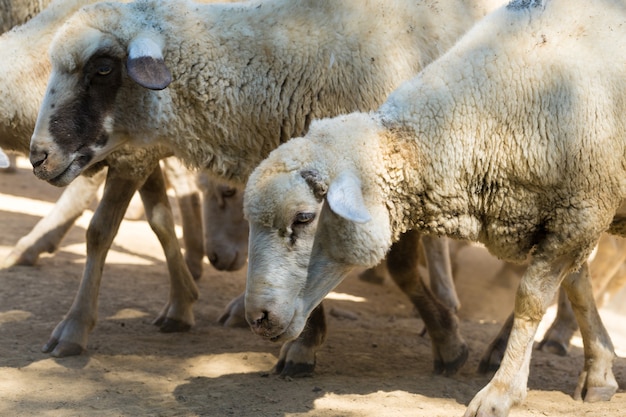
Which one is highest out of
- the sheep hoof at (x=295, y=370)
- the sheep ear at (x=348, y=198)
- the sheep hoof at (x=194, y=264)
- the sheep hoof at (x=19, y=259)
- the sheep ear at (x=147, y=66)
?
the sheep ear at (x=147, y=66)

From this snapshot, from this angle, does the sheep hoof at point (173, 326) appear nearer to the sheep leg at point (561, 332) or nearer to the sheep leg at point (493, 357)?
the sheep leg at point (493, 357)

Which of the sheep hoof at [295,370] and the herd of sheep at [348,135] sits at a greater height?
the herd of sheep at [348,135]

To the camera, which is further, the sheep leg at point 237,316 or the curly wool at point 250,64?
the sheep leg at point 237,316

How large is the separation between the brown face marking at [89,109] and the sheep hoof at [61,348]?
1.14 m

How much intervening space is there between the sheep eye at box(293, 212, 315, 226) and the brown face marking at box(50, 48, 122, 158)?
1.45m

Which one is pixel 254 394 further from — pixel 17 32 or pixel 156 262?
pixel 156 262

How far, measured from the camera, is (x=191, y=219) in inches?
306

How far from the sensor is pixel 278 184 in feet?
13.3

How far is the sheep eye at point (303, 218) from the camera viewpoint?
4067 millimetres

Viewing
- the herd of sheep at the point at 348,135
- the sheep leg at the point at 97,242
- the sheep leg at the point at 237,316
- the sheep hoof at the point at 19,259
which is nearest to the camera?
the herd of sheep at the point at 348,135

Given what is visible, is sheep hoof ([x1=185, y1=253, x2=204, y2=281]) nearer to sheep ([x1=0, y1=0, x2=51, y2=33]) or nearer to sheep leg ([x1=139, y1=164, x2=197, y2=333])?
sheep leg ([x1=139, y1=164, x2=197, y2=333])

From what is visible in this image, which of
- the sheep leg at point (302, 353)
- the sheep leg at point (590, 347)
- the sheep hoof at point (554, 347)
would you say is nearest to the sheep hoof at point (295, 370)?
the sheep leg at point (302, 353)

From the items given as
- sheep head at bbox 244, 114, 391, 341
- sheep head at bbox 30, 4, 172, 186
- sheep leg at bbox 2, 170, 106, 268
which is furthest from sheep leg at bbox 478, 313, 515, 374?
sheep leg at bbox 2, 170, 106, 268

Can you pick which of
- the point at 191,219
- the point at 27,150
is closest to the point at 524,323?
the point at 27,150
